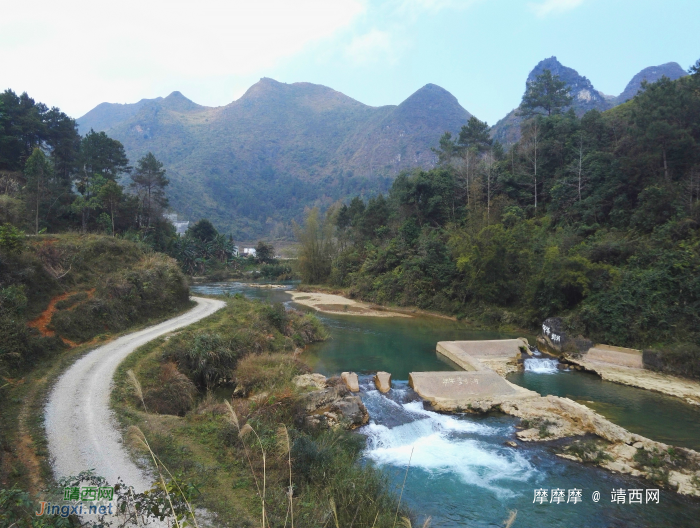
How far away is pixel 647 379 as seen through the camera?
Answer: 15.4m

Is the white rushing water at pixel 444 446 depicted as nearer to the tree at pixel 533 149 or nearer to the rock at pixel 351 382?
the rock at pixel 351 382

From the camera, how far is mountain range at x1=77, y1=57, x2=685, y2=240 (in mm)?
113000

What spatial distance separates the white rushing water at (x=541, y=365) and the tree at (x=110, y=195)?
33180 millimetres

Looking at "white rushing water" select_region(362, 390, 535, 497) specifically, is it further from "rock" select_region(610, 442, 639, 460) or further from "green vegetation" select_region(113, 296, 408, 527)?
"rock" select_region(610, 442, 639, 460)

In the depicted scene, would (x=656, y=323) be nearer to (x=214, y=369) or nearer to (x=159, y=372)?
(x=214, y=369)

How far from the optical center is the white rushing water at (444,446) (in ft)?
29.6

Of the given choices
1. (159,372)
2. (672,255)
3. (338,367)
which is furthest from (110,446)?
(672,255)

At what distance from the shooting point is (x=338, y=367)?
17.1 meters

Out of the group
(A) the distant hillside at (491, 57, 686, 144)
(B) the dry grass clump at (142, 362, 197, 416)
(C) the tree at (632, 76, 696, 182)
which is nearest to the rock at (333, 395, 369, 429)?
(B) the dry grass clump at (142, 362, 197, 416)

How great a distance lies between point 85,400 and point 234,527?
5713 mm

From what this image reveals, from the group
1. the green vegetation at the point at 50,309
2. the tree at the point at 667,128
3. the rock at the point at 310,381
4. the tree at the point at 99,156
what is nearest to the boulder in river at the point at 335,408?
the rock at the point at 310,381

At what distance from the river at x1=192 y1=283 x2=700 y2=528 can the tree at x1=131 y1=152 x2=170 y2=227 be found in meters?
34.7

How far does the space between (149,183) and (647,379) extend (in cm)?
4690

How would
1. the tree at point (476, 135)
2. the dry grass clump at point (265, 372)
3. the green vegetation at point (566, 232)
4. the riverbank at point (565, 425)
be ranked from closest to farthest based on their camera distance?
the riverbank at point (565, 425) → the dry grass clump at point (265, 372) → the green vegetation at point (566, 232) → the tree at point (476, 135)
